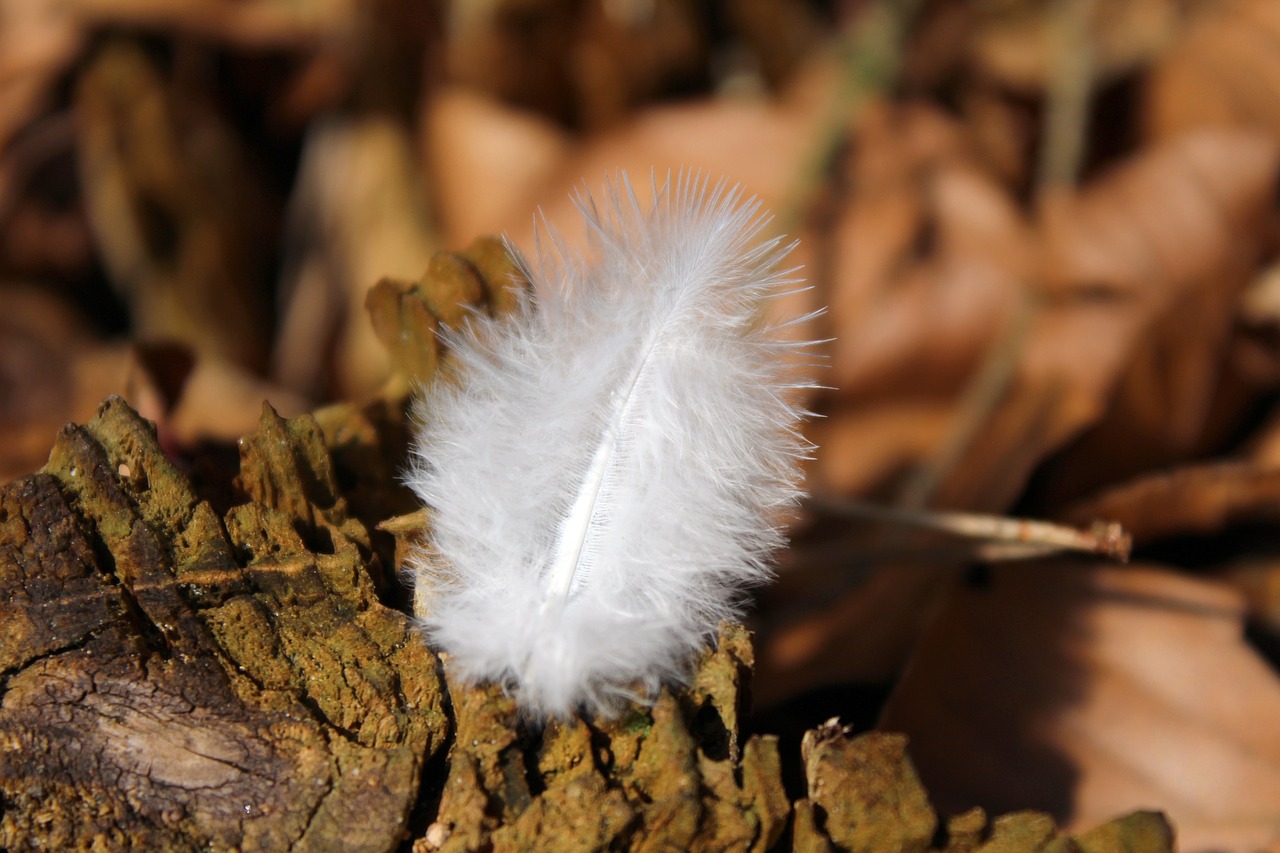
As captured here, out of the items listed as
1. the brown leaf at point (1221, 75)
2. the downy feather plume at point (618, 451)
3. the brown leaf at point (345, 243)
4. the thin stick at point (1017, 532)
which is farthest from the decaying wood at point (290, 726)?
the brown leaf at point (1221, 75)

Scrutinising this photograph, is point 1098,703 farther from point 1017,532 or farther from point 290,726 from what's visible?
A: point 290,726

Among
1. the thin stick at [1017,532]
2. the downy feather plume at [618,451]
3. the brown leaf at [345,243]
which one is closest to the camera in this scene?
the downy feather plume at [618,451]

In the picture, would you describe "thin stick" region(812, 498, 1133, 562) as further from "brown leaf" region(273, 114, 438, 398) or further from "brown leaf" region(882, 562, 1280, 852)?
"brown leaf" region(273, 114, 438, 398)

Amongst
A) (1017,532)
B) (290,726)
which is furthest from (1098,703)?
(290,726)

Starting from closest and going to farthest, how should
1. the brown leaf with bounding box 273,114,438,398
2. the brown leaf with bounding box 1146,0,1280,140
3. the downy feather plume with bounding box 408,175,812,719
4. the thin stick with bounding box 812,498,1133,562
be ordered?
the downy feather plume with bounding box 408,175,812,719 < the thin stick with bounding box 812,498,1133,562 < the brown leaf with bounding box 1146,0,1280,140 < the brown leaf with bounding box 273,114,438,398

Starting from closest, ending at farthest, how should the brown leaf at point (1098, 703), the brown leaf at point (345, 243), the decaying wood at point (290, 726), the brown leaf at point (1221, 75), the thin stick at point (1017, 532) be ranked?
the decaying wood at point (290, 726), the thin stick at point (1017, 532), the brown leaf at point (1098, 703), the brown leaf at point (1221, 75), the brown leaf at point (345, 243)

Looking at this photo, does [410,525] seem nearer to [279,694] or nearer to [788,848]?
[279,694]

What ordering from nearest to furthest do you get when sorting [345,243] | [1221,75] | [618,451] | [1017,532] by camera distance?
[618,451], [1017,532], [1221,75], [345,243]

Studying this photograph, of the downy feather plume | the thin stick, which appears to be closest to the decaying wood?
the downy feather plume

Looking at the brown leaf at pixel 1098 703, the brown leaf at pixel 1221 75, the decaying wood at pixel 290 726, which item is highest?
the brown leaf at pixel 1221 75

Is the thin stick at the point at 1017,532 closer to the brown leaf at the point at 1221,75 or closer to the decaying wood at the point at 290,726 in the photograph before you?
the decaying wood at the point at 290,726
